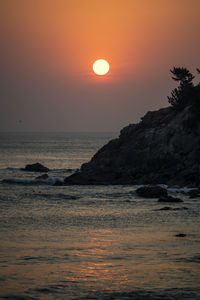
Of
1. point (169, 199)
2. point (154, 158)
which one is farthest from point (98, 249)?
point (154, 158)

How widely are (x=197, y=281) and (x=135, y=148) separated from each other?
5430 cm

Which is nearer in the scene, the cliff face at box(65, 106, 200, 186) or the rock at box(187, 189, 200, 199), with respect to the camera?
the rock at box(187, 189, 200, 199)

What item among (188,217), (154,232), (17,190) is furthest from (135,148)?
(154,232)

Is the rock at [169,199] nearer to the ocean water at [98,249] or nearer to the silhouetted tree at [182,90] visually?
the ocean water at [98,249]

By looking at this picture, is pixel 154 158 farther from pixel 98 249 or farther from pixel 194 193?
pixel 98 249

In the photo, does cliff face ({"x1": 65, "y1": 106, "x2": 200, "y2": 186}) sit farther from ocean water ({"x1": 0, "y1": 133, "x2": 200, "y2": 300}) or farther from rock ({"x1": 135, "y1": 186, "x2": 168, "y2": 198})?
ocean water ({"x1": 0, "y1": 133, "x2": 200, "y2": 300})

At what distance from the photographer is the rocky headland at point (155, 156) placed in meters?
69.8

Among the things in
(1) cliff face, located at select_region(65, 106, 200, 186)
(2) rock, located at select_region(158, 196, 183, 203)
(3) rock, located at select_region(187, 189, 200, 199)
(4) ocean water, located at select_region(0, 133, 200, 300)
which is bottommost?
(4) ocean water, located at select_region(0, 133, 200, 300)

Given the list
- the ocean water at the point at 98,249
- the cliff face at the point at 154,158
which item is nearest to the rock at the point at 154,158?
the cliff face at the point at 154,158

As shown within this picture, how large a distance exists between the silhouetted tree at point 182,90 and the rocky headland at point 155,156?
1.15 m

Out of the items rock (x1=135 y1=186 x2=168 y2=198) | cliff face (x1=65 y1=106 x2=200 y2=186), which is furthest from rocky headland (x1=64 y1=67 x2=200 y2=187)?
rock (x1=135 y1=186 x2=168 y2=198)

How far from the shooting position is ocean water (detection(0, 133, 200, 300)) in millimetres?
21406

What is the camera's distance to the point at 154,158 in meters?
72.9

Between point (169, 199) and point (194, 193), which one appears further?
point (194, 193)
